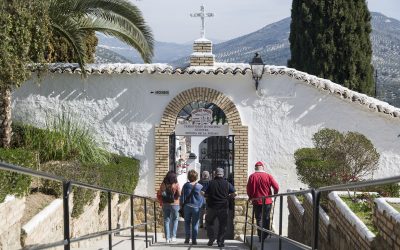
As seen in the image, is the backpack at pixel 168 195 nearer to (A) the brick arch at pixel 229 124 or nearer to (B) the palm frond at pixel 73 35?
(A) the brick arch at pixel 229 124

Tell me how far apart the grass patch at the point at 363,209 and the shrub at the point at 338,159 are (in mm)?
1873

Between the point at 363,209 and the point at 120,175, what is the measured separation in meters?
6.41

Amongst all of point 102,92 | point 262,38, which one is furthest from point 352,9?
point 262,38

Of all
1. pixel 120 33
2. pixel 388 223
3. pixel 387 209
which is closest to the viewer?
pixel 388 223

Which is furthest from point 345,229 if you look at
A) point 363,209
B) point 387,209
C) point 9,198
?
point 9,198

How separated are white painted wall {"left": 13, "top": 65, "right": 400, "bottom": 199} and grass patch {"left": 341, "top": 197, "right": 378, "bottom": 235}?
5999 mm

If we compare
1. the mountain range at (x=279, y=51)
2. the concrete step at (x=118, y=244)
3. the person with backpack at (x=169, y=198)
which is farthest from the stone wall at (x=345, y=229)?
the mountain range at (x=279, y=51)

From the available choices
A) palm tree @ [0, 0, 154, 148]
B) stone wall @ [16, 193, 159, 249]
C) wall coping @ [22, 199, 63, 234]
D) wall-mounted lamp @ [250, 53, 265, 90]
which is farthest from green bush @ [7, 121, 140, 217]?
wall-mounted lamp @ [250, 53, 265, 90]

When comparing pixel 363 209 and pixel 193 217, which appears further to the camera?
pixel 193 217

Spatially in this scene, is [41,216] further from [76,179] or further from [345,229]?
[345,229]

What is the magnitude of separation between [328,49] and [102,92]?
25.6 feet

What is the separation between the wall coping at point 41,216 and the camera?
7.69 metres

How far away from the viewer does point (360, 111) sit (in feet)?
47.7

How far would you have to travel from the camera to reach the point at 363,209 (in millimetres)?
7969
